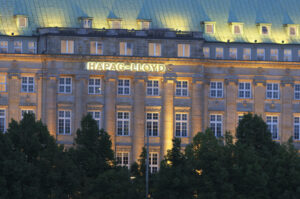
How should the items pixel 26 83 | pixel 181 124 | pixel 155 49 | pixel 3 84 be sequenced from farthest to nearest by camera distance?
1. pixel 181 124
2. pixel 155 49
3. pixel 26 83
4. pixel 3 84

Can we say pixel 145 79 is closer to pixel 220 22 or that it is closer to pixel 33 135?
pixel 220 22

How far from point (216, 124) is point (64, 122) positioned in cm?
1849

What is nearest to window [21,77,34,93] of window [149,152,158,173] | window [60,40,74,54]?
window [60,40,74,54]

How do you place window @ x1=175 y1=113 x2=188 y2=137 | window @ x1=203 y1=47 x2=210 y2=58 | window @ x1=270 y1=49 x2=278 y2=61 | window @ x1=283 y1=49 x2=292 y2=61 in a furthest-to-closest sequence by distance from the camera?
window @ x1=283 y1=49 x2=292 y2=61 < window @ x1=270 y1=49 x2=278 y2=61 < window @ x1=203 y1=47 x2=210 y2=58 < window @ x1=175 y1=113 x2=188 y2=137

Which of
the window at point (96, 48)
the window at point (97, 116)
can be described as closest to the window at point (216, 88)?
the window at point (97, 116)

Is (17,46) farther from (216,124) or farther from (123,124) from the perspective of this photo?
(216,124)

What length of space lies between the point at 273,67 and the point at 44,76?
27.8m

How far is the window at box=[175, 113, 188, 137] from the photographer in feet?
457

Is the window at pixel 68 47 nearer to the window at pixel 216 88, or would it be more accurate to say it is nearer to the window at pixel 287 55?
the window at pixel 216 88

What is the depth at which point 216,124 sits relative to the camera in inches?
5586

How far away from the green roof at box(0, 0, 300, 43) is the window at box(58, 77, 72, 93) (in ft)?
22.3

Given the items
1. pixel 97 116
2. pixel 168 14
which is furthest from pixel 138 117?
pixel 168 14

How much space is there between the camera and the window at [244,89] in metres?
143

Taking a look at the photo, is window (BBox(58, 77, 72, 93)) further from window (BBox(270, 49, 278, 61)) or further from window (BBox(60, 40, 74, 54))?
window (BBox(270, 49, 278, 61))
